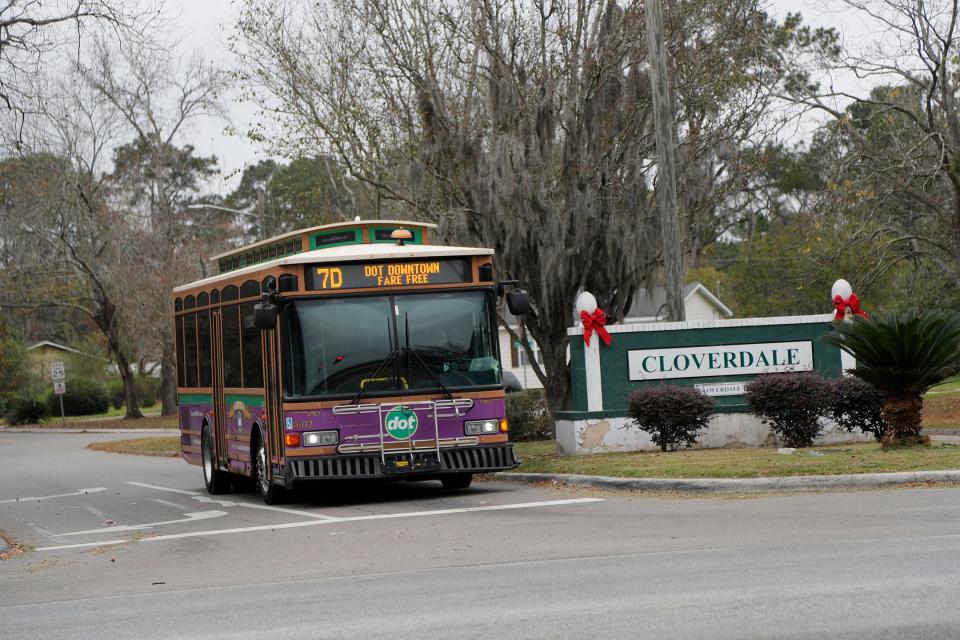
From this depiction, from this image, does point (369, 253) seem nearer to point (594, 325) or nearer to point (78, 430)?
point (594, 325)

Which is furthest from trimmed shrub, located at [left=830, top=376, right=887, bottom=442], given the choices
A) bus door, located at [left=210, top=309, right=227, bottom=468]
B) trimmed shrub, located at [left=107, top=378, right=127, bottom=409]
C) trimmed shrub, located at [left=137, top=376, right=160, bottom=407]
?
trimmed shrub, located at [left=107, top=378, right=127, bottom=409]

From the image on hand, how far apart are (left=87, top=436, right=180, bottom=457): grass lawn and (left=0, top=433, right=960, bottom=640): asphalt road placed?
60.6 ft

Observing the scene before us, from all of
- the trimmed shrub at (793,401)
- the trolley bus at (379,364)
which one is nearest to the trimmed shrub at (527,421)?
the trimmed shrub at (793,401)

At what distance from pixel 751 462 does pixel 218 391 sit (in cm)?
821

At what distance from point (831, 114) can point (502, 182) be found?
9.96 meters

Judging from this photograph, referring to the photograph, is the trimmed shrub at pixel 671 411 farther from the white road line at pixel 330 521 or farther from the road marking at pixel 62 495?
the road marking at pixel 62 495

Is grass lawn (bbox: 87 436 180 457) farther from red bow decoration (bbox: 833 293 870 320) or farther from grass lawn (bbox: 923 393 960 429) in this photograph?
red bow decoration (bbox: 833 293 870 320)

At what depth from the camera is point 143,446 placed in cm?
3869

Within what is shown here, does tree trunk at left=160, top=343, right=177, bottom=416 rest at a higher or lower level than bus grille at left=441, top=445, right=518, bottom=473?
higher

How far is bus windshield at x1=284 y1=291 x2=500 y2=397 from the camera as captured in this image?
1603 cm

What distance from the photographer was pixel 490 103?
24.4m

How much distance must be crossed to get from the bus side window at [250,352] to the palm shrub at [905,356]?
7.69 metres

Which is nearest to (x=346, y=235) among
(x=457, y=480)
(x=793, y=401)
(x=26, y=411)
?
(x=457, y=480)

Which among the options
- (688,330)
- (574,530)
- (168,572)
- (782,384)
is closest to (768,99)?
(688,330)
